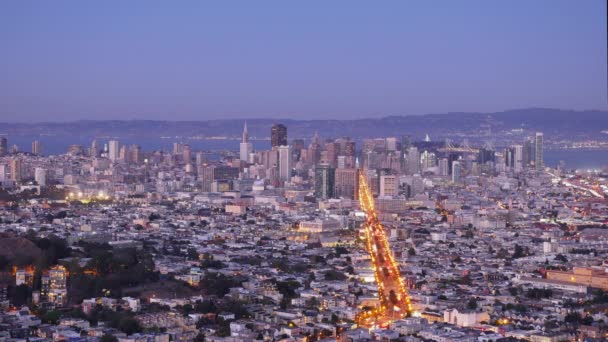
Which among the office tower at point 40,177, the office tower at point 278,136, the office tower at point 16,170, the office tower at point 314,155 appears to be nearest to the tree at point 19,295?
the office tower at point 40,177

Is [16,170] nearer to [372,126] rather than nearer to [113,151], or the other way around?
[113,151]

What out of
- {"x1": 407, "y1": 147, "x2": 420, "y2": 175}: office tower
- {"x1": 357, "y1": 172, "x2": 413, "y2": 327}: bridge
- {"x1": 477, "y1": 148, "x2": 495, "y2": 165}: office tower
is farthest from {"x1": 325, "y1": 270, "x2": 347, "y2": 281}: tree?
{"x1": 477, "y1": 148, "x2": 495, "y2": 165}: office tower

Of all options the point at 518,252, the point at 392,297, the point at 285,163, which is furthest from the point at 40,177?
the point at 392,297

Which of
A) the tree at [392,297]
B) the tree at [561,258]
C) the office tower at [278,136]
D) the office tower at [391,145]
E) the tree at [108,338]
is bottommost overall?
the tree at [561,258]

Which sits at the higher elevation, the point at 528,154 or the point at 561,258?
the point at 528,154

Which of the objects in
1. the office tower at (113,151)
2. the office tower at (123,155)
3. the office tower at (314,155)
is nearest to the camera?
the office tower at (314,155)

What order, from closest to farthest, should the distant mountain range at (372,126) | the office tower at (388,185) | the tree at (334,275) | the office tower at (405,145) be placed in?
the tree at (334,275)
the office tower at (388,185)
the office tower at (405,145)
the distant mountain range at (372,126)

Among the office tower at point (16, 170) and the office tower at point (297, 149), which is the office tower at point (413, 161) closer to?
the office tower at point (297, 149)

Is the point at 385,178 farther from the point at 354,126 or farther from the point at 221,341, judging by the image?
the point at 354,126
